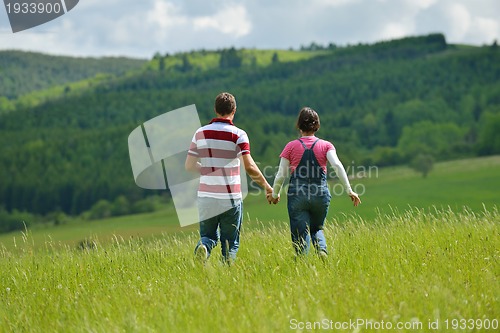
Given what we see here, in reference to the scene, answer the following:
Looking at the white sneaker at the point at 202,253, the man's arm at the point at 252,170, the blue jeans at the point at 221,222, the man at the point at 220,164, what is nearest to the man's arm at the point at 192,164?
the man at the point at 220,164

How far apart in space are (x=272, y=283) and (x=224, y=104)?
1.97m

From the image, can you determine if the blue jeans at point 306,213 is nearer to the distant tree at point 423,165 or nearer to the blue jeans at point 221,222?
the blue jeans at point 221,222

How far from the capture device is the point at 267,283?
20.7 ft

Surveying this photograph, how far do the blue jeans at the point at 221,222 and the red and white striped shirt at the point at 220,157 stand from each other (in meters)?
0.09

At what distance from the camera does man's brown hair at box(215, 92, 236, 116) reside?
7062 millimetres

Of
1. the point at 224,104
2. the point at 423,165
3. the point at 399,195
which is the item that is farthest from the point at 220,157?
the point at 423,165

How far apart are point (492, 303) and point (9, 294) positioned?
16.4 feet

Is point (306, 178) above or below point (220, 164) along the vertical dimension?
below

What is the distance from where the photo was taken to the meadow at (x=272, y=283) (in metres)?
4.99

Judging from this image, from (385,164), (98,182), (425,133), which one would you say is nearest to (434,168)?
(385,164)

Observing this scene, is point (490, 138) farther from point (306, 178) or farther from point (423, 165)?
point (306, 178)

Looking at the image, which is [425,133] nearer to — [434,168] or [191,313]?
[434,168]

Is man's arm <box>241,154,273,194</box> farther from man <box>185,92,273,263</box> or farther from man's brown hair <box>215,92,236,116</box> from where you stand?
man's brown hair <box>215,92,236,116</box>

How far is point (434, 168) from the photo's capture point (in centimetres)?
14950
